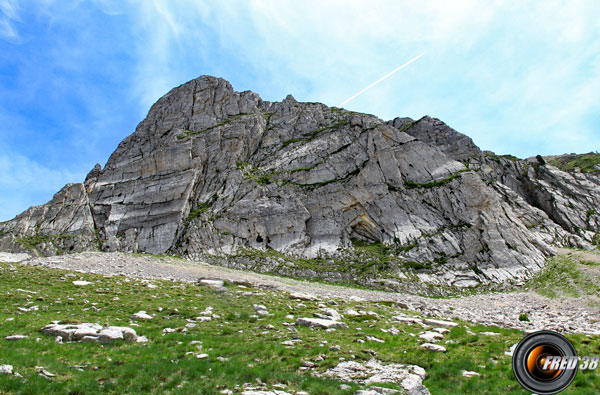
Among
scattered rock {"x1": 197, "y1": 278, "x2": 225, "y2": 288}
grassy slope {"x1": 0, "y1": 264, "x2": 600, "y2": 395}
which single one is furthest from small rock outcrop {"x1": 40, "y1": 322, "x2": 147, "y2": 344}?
scattered rock {"x1": 197, "y1": 278, "x2": 225, "y2": 288}

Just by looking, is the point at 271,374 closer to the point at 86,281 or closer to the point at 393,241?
the point at 86,281

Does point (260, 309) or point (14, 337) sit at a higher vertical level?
point (14, 337)

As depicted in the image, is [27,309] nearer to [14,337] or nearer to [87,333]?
[14,337]

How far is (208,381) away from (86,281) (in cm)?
2008

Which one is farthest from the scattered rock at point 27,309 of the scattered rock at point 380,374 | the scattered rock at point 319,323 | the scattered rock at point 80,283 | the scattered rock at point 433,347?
the scattered rock at point 433,347

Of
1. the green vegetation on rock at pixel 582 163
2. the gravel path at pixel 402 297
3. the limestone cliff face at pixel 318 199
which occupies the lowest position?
the gravel path at pixel 402 297

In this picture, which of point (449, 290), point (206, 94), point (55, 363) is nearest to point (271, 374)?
point (55, 363)

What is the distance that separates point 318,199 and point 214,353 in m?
54.4

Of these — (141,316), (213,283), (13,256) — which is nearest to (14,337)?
(141,316)

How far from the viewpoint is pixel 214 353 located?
11.9 m

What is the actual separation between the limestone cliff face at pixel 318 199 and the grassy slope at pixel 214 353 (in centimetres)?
3603

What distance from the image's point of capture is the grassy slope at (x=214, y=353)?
935cm

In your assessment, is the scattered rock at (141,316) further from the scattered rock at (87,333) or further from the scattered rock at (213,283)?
the scattered rock at (213,283)

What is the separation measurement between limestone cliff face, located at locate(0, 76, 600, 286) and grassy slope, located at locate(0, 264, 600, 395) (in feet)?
118
